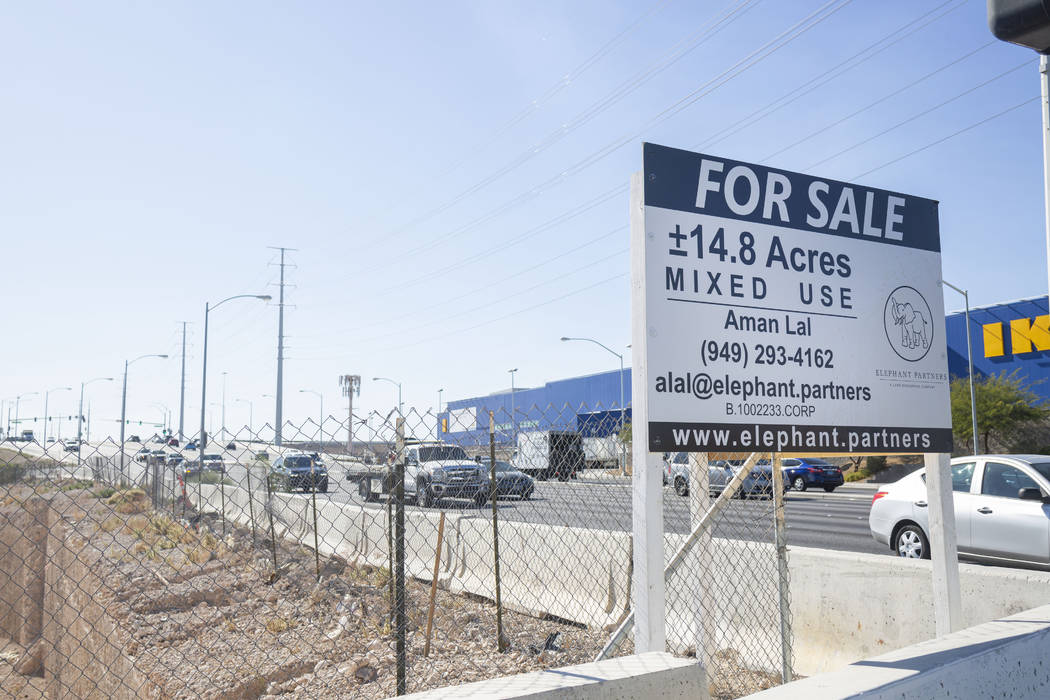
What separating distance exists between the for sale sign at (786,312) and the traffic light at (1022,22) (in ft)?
3.79

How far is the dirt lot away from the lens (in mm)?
6715

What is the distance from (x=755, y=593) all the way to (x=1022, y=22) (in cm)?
465

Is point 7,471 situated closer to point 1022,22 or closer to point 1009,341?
point 1022,22

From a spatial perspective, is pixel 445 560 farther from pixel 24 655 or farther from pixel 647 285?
pixel 24 655

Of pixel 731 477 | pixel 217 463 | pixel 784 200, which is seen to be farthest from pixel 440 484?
pixel 784 200

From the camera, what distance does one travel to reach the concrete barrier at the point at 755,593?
556 cm

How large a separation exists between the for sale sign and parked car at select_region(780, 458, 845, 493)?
26.8 m

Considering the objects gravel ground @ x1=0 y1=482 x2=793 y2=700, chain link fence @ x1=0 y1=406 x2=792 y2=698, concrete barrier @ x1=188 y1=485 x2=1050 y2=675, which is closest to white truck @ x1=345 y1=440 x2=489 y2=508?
chain link fence @ x1=0 y1=406 x2=792 y2=698

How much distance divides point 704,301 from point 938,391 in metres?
1.84

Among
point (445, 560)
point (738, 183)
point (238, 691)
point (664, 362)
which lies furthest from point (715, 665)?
point (445, 560)

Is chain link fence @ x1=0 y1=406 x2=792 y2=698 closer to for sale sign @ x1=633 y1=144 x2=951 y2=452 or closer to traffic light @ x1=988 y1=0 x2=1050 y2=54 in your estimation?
for sale sign @ x1=633 y1=144 x2=951 y2=452

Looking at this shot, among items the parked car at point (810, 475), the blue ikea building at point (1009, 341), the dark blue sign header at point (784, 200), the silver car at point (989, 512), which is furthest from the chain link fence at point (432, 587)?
the blue ikea building at point (1009, 341)

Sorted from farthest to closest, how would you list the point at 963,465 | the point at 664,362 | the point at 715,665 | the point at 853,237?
the point at 963,465 < the point at 715,665 < the point at 853,237 < the point at 664,362

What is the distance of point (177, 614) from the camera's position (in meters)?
10.6
